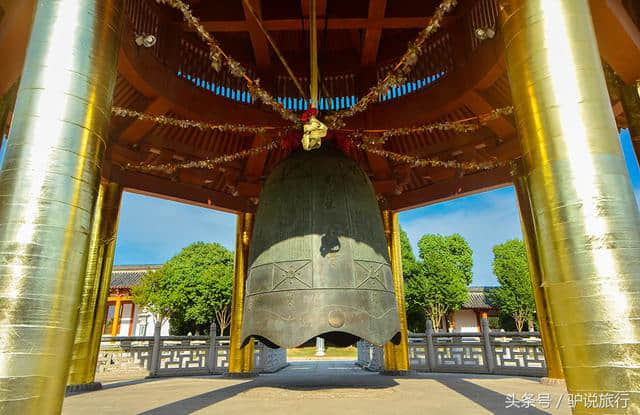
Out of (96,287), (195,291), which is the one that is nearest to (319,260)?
(96,287)

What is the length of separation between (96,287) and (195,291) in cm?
2295

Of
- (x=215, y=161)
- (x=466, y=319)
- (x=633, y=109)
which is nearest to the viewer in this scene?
(x=633, y=109)

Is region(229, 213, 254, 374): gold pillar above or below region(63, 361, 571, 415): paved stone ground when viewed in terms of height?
above

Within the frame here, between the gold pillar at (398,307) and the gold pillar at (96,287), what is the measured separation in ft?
22.5

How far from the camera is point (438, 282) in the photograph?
32094mm

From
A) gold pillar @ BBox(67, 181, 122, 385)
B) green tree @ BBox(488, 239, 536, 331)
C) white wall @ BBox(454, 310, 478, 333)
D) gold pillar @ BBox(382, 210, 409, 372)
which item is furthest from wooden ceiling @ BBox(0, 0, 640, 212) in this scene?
white wall @ BBox(454, 310, 478, 333)

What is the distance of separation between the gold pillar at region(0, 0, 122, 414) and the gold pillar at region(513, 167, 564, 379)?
7382 millimetres

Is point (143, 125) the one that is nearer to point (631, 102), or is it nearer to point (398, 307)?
point (398, 307)

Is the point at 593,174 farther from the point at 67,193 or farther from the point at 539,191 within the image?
the point at 67,193

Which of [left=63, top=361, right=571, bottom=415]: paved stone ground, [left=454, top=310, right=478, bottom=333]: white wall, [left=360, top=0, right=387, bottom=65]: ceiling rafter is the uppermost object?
[left=360, top=0, right=387, bottom=65]: ceiling rafter

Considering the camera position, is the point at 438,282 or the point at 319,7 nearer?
the point at 319,7

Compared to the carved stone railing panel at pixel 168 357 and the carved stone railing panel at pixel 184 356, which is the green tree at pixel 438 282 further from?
the carved stone railing panel at pixel 184 356

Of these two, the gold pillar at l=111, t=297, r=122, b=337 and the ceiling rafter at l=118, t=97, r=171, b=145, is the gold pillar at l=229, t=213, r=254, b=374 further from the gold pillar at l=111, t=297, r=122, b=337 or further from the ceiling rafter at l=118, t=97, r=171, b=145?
the gold pillar at l=111, t=297, r=122, b=337

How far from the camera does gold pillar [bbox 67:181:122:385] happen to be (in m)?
7.36
